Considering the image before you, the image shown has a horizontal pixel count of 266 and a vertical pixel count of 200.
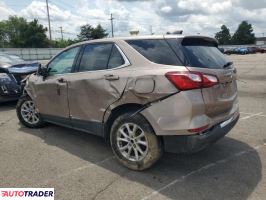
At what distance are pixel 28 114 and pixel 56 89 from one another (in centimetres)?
142

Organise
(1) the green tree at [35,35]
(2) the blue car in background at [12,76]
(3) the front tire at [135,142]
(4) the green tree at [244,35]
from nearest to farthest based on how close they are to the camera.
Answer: (3) the front tire at [135,142] → (2) the blue car in background at [12,76] → (1) the green tree at [35,35] → (4) the green tree at [244,35]

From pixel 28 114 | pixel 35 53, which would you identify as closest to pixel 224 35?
pixel 35 53

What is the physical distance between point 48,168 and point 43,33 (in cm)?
7542

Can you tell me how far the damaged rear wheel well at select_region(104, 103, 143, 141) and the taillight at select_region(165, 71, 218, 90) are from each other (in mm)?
585

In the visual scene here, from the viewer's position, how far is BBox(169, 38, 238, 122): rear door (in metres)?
3.94

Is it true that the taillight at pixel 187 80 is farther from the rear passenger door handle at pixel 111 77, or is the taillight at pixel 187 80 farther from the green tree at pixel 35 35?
the green tree at pixel 35 35

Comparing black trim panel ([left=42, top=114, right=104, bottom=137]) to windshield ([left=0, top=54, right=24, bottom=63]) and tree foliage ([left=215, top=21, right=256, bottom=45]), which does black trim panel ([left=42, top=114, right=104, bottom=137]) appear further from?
tree foliage ([left=215, top=21, right=256, bottom=45])

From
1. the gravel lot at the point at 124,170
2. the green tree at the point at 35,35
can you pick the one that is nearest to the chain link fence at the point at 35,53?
the green tree at the point at 35,35

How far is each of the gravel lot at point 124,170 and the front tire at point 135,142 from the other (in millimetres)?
152

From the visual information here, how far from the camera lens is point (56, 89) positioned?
17.8 ft

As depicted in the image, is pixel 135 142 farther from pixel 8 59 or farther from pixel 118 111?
pixel 8 59

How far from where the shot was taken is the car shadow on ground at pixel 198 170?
147 inches

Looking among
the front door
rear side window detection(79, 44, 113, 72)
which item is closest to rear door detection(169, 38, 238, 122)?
rear side window detection(79, 44, 113, 72)

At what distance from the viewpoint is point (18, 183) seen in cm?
403
